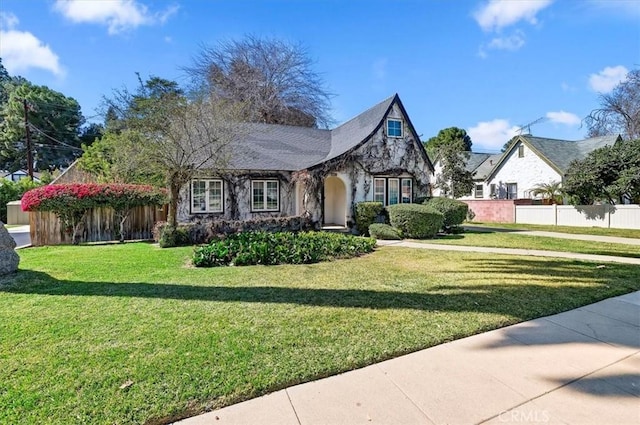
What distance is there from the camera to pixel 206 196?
1552cm

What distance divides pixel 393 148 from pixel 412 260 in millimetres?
9679

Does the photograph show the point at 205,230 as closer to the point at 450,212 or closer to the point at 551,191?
the point at 450,212

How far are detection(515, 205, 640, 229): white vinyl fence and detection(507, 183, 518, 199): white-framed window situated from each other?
6290 mm


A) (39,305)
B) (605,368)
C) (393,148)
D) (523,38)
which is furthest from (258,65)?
(605,368)

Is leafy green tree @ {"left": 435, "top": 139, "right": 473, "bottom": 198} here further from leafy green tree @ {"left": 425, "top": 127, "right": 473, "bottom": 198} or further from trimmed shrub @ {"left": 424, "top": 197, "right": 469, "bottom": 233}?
trimmed shrub @ {"left": 424, "top": 197, "right": 469, "bottom": 233}

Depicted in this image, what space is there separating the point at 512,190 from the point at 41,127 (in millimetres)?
53857

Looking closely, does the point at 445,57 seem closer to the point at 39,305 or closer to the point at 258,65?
the point at 39,305

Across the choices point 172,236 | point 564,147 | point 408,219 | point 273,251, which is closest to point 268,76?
point 408,219

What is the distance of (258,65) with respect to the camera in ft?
110

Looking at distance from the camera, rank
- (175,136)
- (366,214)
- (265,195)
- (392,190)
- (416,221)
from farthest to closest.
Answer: (392,190) < (265,195) < (366,214) < (416,221) < (175,136)

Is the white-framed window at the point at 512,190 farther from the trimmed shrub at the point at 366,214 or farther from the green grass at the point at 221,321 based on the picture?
the green grass at the point at 221,321

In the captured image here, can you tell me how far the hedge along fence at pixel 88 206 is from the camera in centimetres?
1208

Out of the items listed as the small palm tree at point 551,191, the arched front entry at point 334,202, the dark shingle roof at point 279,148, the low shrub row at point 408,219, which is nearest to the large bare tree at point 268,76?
the dark shingle roof at point 279,148

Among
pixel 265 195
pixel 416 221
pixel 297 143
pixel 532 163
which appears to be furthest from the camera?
pixel 532 163
